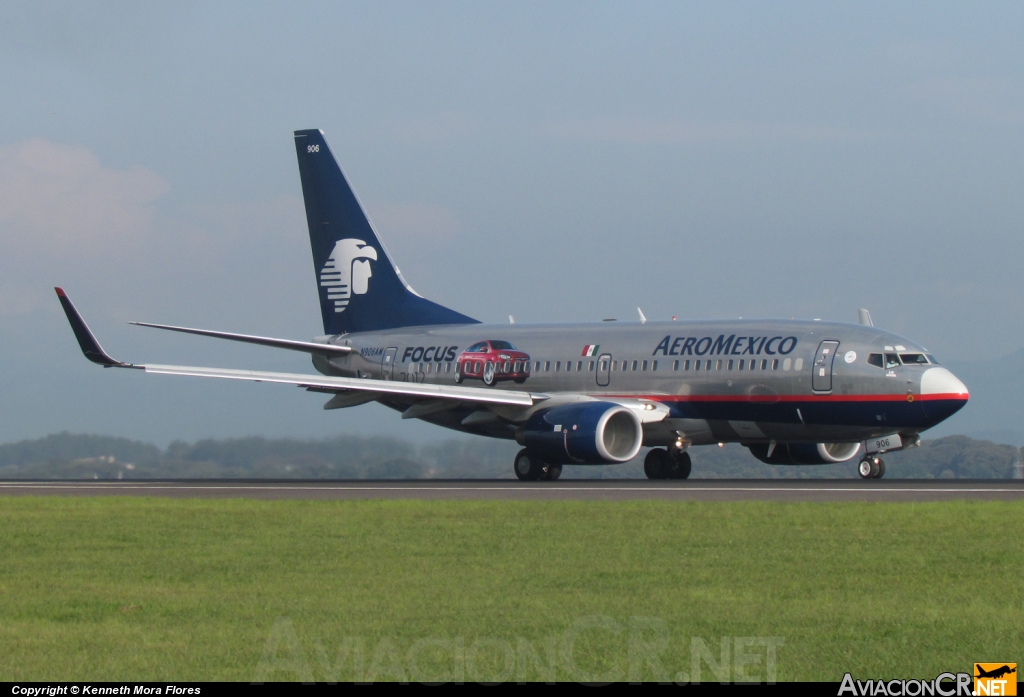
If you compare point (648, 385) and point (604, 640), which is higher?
point (648, 385)

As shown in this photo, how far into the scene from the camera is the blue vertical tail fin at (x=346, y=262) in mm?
41594

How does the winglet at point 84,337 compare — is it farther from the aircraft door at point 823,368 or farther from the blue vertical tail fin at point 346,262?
the aircraft door at point 823,368

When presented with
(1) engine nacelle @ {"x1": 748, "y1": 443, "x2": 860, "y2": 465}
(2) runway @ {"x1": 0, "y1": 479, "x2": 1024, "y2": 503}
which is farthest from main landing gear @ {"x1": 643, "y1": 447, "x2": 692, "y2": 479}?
(2) runway @ {"x1": 0, "y1": 479, "x2": 1024, "y2": 503}

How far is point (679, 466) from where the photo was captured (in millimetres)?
34344

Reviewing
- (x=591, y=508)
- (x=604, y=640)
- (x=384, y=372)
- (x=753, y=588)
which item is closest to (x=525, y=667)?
(x=604, y=640)

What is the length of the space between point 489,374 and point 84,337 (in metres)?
10.6

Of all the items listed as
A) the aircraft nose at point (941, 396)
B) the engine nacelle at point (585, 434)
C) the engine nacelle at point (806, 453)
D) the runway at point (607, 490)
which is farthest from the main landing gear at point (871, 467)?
the engine nacelle at point (585, 434)

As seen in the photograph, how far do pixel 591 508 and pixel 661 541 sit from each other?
4.89 metres

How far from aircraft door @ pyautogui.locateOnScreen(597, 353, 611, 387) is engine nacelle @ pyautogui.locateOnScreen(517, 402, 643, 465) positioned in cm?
224

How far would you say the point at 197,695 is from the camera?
25.0 ft

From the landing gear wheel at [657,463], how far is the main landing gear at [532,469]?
242 cm

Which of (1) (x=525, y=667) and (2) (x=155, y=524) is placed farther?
(2) (x=155, y=524)

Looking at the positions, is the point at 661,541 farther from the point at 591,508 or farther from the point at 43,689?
the point at 43,689

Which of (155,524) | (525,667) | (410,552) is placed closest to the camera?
(525,667)
